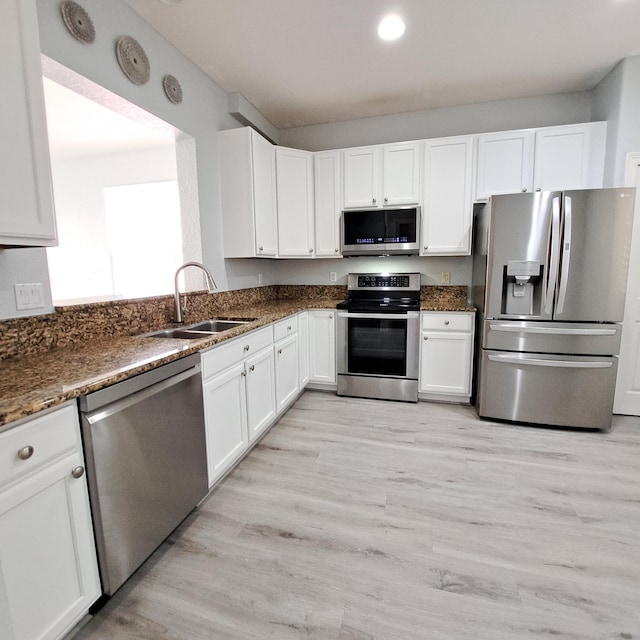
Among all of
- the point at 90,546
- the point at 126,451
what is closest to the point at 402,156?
the point at 126,451

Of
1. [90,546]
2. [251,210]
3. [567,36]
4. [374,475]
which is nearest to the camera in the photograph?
[90,546]

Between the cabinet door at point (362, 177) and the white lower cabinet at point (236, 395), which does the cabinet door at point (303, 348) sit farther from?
the cabinet door at point (362, 177)

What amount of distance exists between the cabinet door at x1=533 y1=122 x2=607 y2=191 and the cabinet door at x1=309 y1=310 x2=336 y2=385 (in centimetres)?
213

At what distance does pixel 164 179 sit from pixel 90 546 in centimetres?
431

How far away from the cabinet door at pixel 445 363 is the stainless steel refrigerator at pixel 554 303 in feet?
0.75

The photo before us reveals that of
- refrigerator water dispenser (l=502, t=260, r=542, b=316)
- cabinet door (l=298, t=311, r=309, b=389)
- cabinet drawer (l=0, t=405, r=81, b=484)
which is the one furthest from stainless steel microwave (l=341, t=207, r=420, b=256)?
cabinet drawer (l=0, t=405, r=81, b=484)

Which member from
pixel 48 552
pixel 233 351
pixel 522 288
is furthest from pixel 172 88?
pixel 522 288

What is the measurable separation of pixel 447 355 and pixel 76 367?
2.68 meters

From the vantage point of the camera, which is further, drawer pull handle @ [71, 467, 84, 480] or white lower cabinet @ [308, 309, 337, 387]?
white lower cabinet @ [308, 309, 337, 387]

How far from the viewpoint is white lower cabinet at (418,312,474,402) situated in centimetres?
305

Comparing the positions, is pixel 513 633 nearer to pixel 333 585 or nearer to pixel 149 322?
pixel 333 585

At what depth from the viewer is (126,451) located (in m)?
1.31

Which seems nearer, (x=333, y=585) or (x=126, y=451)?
(x=126, y=451)

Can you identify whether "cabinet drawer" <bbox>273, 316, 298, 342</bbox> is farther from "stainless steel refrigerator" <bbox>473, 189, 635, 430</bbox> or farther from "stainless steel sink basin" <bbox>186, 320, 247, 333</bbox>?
"stainless steel refrigerator" <bbox>473, 189, 635, 430</bbox>
